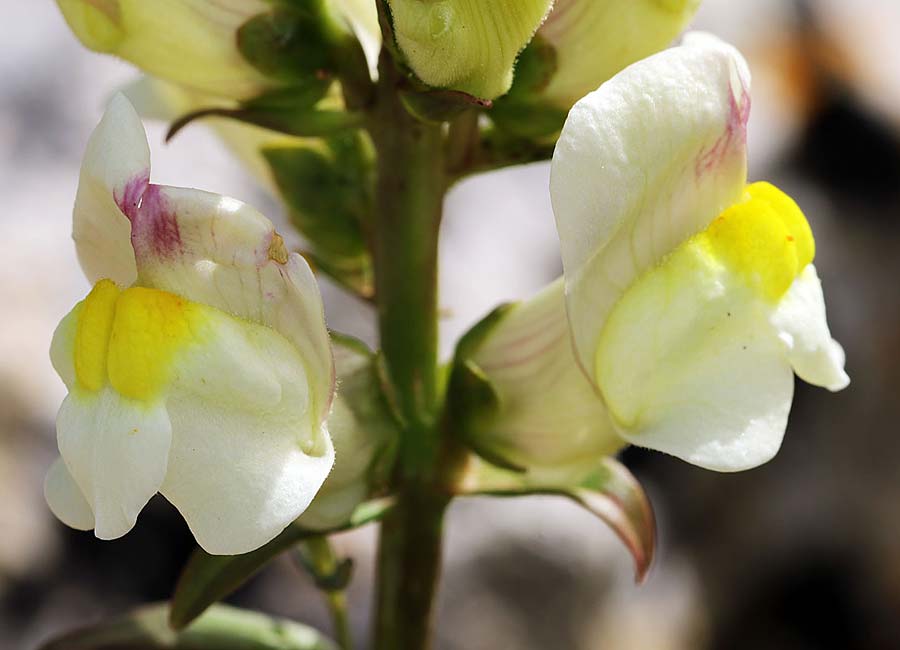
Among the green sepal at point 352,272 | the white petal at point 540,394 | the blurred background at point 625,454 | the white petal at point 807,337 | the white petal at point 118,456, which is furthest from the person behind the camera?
the blurred background at point 625,454

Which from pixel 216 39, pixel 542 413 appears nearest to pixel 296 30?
pixel 216 39

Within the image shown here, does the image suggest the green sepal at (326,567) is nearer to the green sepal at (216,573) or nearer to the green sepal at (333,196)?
the green sepal at (216,573)

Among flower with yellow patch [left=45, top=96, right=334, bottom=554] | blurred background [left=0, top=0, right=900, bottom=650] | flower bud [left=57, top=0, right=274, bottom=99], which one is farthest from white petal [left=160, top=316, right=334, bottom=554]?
blurred background [left=0, top=0, right=900, bottom=650]

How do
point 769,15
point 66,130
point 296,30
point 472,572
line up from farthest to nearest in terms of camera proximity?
point 769,15 → point 66,130 → point 472,572 → point 296,30

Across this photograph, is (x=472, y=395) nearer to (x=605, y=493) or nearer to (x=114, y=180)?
(x=605, y=493)

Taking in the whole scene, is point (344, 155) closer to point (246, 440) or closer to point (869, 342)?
point (246, 440)

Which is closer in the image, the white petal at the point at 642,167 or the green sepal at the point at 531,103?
the white petal at the point at 642,167

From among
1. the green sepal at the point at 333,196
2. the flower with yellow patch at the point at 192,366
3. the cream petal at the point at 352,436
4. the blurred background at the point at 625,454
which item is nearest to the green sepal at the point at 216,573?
the cream petal at the point at 352,436
